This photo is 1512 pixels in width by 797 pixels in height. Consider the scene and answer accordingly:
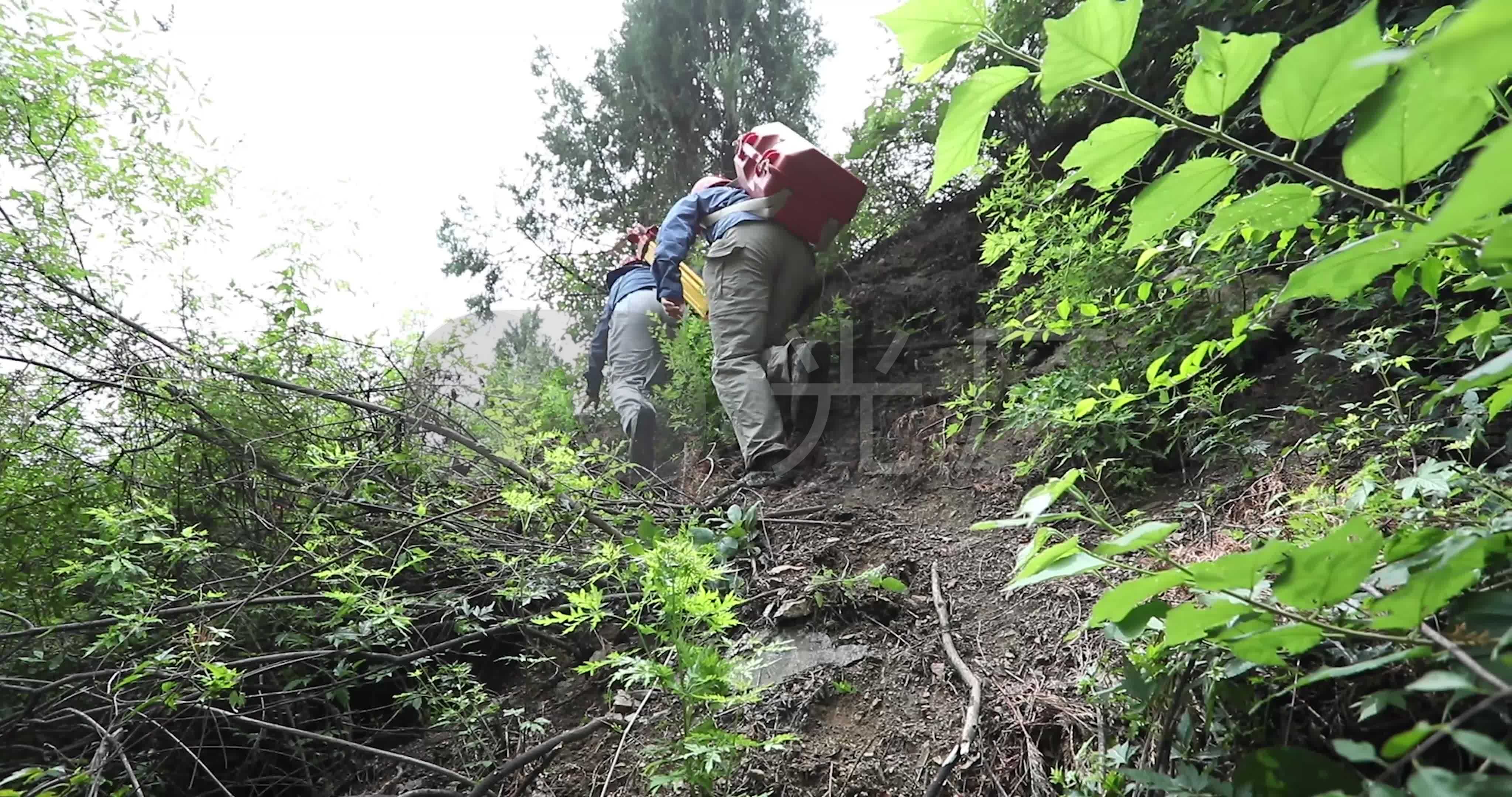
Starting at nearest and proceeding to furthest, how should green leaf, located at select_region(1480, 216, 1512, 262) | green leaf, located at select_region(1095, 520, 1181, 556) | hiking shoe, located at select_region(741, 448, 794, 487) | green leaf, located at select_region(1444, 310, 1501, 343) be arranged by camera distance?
1. green leaf, located at select_region(1480, 216, 1512, 262)
2. green leaf, located at select_region(1095, 520, 1181, 556)
3. green leaf, located at select_region(1444, 310, 1501, 343)
4. hiking shoe, located at select_region(741, 448, 794, 487)

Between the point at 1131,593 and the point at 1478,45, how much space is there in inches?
16.0

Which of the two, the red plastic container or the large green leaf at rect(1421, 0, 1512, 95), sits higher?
the red plastic container

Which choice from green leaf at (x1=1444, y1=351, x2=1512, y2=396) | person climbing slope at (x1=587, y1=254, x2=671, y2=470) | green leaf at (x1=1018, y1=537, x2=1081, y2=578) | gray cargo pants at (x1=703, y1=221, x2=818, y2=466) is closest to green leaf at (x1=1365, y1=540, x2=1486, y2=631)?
green leaf at (x1=1444, y1=351, x2=1512, y2=396)

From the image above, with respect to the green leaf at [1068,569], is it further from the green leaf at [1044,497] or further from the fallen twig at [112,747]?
the fallen twig at [112,747]

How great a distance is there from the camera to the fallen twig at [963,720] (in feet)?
4.15

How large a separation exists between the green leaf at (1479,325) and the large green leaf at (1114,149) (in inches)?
20.0

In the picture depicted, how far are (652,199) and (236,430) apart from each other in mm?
4382

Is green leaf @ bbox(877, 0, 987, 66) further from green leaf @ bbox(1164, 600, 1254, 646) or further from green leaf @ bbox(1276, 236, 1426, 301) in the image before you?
green leaf @ bbox(1164, 600, 1254, 646)

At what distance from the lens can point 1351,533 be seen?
53 cm

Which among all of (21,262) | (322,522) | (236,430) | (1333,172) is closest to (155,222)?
(21,262)

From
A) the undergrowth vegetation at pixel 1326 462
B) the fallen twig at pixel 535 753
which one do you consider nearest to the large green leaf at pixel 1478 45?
the undergrowth vegetation at pixel 1326 462

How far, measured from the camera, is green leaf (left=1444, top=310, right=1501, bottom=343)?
2.62ft

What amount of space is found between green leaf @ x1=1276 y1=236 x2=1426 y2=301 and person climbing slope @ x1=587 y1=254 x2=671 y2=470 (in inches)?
146

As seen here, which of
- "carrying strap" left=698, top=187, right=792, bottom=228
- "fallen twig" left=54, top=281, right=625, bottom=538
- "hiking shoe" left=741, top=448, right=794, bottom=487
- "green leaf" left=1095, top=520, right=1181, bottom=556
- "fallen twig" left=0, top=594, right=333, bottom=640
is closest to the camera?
"green leaf" left=1095, top=520, right=1181, bottom=556
